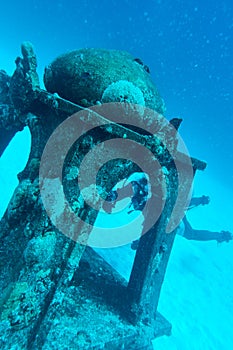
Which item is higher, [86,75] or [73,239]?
[86,75]

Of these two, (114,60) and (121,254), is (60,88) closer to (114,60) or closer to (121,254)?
(114,60)

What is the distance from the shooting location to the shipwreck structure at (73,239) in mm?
2168

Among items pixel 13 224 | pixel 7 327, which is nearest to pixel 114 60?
pixel 13 224

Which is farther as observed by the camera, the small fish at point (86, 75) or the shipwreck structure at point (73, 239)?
the small fish at point (86, 75)

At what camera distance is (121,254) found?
515 inches

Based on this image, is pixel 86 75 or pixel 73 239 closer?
pixel 73 239

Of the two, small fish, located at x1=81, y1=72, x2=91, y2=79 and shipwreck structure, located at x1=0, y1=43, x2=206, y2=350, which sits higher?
small fish, located at x1=81, y1=72, x2=91, y2=79

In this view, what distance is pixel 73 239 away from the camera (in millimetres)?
2420

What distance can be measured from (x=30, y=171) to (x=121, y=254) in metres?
11.8

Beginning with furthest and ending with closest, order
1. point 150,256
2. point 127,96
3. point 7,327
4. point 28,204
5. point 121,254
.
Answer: point 121,254 < point 150,256 < point 127,96 < point 28,204 < point 7,327

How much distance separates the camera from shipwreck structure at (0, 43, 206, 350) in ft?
7.11

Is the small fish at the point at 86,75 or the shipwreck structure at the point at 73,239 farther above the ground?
the small fish at the point at 86,75

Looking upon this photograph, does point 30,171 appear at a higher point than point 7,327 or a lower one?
higher

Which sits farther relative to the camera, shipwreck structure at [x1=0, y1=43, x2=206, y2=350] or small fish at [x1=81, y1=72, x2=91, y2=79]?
small fish at [x1=81, y1=72, x2=91, y2=79]
